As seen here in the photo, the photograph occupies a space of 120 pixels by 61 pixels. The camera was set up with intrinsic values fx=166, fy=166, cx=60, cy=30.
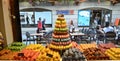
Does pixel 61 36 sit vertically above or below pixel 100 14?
below

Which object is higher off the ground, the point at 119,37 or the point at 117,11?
the point at 117,11

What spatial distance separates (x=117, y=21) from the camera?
7676 millimetres

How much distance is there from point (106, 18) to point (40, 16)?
3354 mm

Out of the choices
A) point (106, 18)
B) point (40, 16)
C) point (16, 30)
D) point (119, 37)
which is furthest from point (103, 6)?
point (16, 30)

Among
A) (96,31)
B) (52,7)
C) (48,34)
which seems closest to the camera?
(48,34)

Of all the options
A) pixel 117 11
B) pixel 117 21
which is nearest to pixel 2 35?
pixel 117 21

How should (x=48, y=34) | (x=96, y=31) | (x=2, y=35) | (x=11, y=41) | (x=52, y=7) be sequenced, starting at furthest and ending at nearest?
1. (x=52, y=7)
2. (x=96, y=31)
3. (x=48, y=34)
4. (x=11, y=41)
5. (x=2, y=35)

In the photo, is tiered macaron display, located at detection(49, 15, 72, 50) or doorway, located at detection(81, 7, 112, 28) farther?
doorway, located at detection(81, 7, 112, 28)

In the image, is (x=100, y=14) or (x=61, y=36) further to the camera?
(x=100, y=14)

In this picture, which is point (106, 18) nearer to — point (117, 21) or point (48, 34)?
point (117, 21)

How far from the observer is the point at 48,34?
6828 millimetres

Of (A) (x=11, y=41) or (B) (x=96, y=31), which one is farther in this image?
(B) (x=96, y=31)

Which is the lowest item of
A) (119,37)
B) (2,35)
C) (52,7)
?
(119,37)

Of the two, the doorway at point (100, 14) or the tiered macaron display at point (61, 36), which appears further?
the doorway at point (100, 14)
